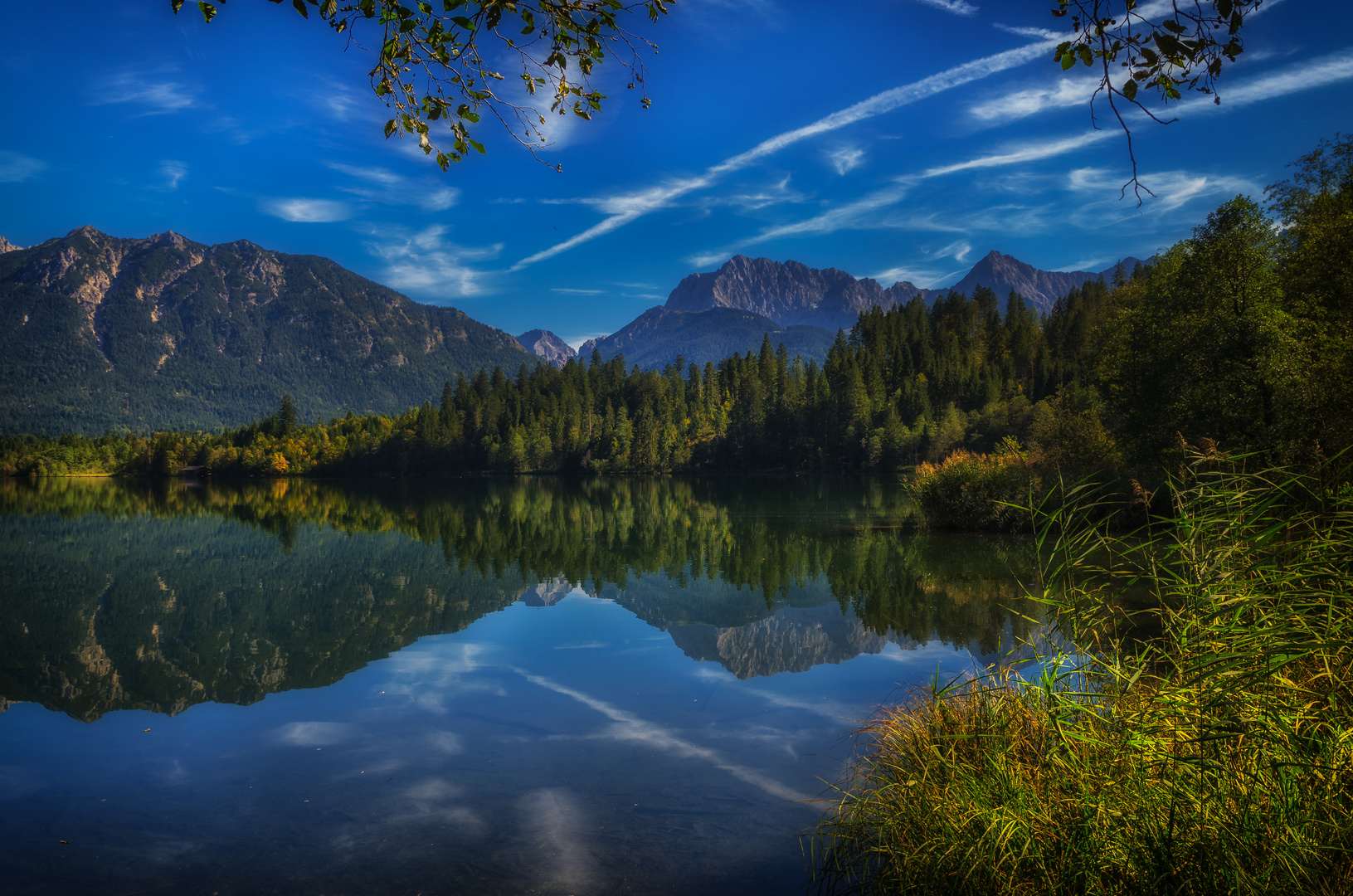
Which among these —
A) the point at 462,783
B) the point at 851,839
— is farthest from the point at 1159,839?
the point at 462,783

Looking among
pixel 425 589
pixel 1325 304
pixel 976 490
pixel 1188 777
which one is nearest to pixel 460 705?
pixel 1188 777

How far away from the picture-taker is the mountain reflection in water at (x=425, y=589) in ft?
48.3

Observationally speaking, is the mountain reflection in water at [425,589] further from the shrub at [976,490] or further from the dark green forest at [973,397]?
the dark green forest at [973,397]

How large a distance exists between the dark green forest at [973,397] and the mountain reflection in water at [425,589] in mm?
7437

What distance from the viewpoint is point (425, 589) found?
77.2ft

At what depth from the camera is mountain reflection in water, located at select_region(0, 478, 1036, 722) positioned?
14.7 metres

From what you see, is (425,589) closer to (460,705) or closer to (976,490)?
(460,705)

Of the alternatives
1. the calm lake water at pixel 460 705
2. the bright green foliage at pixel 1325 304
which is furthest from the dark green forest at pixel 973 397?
the calm lake water at pixel 460 705

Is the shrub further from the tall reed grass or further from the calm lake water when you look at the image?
the tall reed grass

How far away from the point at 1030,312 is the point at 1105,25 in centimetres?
13507

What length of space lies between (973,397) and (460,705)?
103 metres

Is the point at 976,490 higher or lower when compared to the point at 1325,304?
lower

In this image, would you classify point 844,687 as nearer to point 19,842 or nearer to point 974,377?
point 19,842

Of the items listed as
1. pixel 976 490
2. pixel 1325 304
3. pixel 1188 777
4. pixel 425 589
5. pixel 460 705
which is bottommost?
pixel 425 589
